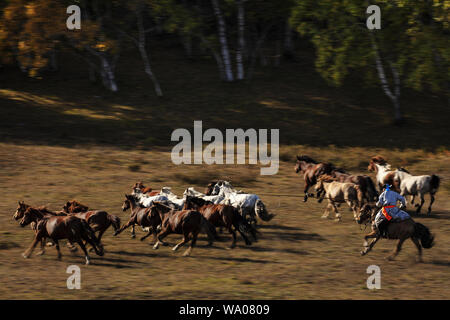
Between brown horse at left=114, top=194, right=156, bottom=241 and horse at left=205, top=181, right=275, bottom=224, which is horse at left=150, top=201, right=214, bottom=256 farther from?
horse at left=205, top=181, right=275, bottom=224

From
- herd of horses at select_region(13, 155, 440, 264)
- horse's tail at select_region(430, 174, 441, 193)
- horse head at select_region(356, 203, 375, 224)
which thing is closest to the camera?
herd of horses at select_region(13, 155, 440, 264)

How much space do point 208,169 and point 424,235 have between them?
44.3 feet

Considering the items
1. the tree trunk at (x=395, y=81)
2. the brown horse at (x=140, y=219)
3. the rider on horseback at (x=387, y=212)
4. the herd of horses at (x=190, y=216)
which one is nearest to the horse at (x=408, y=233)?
the herd of horses at (x=190, y=216)

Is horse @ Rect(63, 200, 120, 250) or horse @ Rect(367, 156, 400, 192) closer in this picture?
horse @ Rect(63, 200, 120, 250)

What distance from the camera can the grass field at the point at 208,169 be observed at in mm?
12727

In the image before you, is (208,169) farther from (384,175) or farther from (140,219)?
(140,219)

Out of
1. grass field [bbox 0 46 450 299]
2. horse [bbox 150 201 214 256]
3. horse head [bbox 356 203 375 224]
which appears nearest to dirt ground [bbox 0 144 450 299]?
grass field [bbox 0 46 450 299]

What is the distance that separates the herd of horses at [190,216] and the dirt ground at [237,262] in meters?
0.39

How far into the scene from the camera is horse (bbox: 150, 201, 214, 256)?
14.8 m

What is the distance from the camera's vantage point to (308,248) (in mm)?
15547

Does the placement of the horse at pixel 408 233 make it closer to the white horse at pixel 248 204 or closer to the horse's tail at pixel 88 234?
the white horse at pixel 248 204

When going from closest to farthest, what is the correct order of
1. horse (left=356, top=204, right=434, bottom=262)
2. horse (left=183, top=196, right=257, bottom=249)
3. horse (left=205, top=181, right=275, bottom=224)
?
horse (left=356, top=204, right=434, bottom=262)
horse (left=183, top=196, right=257, bottom=249)
horse (left=205, top=181, right=275, bottom=224)

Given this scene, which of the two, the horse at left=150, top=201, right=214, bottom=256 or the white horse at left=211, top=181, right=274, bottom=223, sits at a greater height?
the white horse at left=211, top=181, right=274, bottom=223

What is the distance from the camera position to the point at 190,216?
1480 cm
